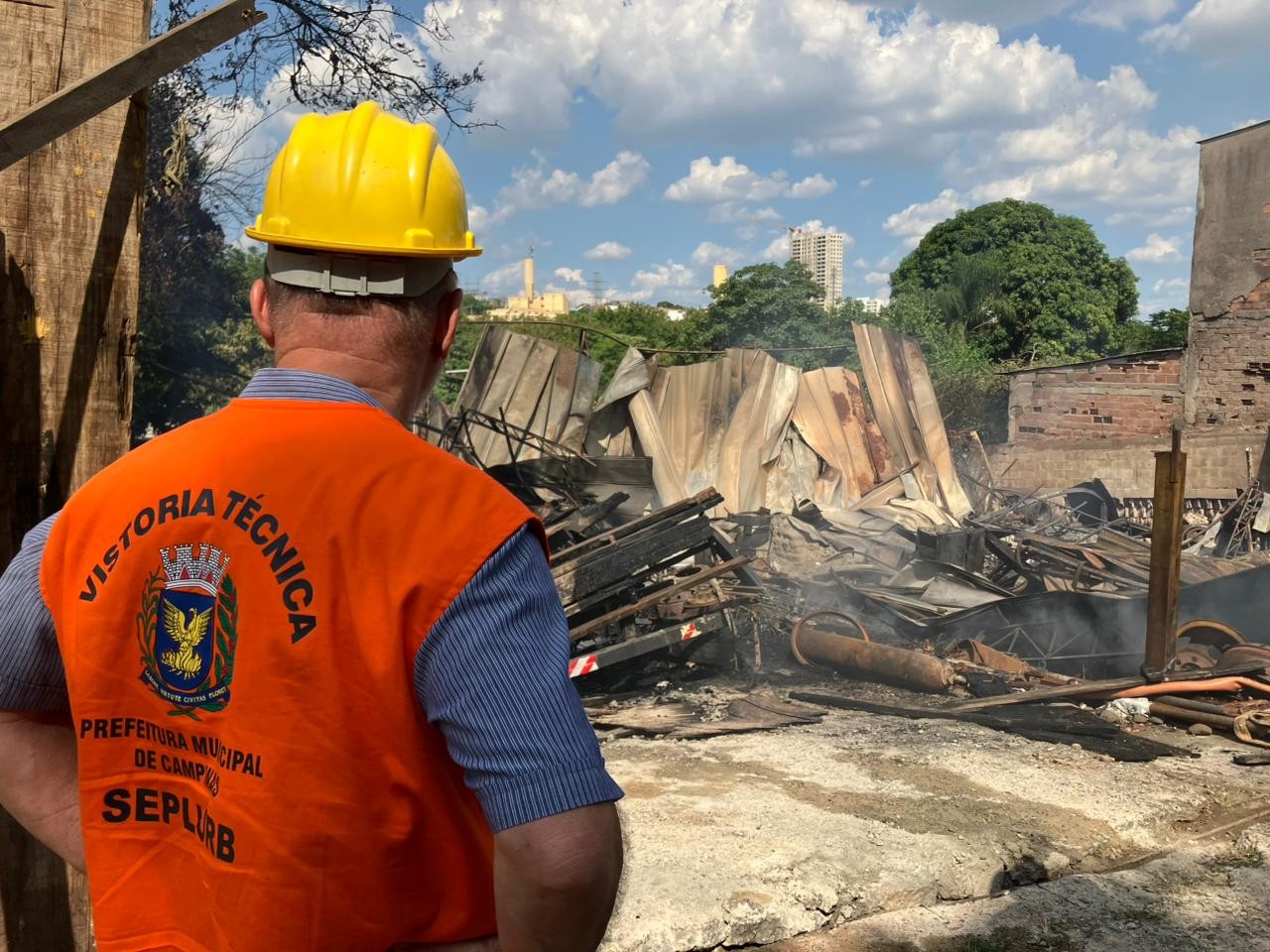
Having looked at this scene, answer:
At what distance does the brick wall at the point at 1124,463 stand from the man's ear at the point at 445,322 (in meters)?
16.2

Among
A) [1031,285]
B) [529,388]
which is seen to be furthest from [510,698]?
[1031,285]

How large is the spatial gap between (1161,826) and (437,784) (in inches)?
184

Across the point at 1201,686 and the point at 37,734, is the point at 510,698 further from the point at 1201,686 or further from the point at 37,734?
the point at 1201,686

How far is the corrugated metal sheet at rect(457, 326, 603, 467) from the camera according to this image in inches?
498

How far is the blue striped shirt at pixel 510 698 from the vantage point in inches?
40.6

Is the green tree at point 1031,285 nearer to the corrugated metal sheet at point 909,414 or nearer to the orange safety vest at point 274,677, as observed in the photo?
the corrugated metal sheet at point 909,414

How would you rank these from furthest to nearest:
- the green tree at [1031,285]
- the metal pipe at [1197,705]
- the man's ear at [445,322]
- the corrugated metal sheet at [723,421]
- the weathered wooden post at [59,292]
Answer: the green tree at [1031,285], the corrugated metal sheet at [723,421], the metal pipe at [1197,705], the weathered wooden post at [59,292], the man's ear at [445,322]

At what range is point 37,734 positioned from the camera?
1.34m

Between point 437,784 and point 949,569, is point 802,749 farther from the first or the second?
point 437,784

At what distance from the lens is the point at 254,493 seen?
1.10 meters

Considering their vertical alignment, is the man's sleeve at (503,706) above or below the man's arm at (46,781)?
above

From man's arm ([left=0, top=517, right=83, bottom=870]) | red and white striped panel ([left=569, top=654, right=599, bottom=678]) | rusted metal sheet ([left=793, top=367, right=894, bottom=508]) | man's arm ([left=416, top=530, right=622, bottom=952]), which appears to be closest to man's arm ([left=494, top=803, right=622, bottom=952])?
man's arm ([left=416, top=530, right=622, bottom=952])

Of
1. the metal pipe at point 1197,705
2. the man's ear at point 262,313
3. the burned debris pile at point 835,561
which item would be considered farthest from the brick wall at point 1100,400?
the man's ear at point 262,313

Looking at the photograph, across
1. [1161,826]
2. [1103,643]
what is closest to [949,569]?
[1103,643]
